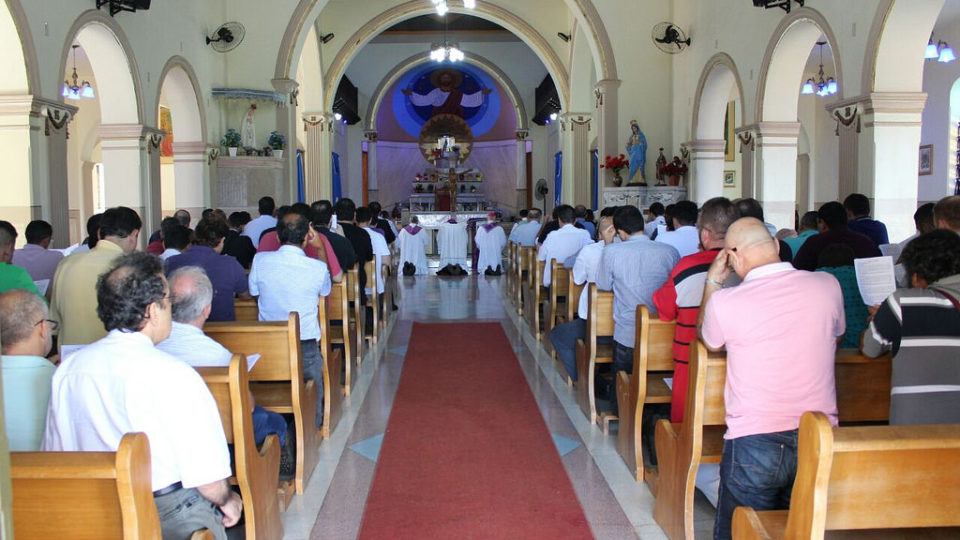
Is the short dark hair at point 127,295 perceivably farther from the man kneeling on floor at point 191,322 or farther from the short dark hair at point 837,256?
the short dark hair at point 837,256

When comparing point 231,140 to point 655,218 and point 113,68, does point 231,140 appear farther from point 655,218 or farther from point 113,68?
point 655,218

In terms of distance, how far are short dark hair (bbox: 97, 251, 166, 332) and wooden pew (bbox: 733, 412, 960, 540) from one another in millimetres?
1796

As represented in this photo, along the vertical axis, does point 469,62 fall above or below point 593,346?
above

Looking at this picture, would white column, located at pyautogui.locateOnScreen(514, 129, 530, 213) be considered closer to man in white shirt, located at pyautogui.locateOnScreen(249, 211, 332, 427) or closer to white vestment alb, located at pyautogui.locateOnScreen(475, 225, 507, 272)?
white vestment alb, located at pyautogui.locateOnScreen(475, 225, 507, 272)

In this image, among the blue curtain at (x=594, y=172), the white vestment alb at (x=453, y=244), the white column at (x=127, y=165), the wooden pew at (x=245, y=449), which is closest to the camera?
the wooden pew at (x=245, y=449)

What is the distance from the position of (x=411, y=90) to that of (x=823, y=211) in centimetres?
2158

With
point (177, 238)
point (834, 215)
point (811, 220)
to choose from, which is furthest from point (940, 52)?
point (177, 238)

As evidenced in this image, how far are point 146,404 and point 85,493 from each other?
384 millimetres

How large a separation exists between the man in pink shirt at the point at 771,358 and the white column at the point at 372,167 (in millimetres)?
21075

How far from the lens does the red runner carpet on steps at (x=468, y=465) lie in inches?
130

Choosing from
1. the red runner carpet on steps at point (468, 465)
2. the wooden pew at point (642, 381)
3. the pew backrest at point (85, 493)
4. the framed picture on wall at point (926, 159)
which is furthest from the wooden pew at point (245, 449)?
the framed picture on wall at point (926, 159)

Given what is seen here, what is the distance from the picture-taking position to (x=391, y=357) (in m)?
6.77

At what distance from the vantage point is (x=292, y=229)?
430 cm

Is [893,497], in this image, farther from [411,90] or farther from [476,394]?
[411,90]
